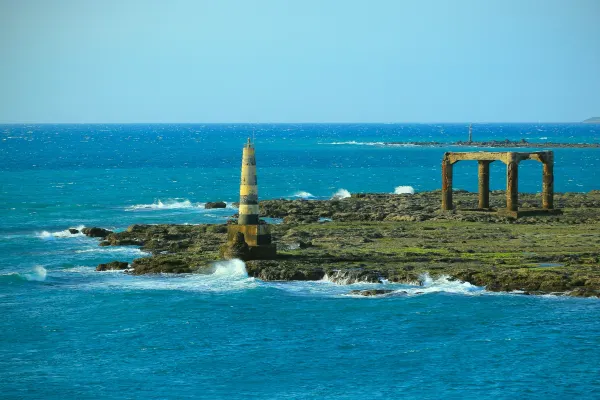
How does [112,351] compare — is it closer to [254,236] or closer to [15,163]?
[254,236]

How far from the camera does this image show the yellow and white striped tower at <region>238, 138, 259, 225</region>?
43.7 m

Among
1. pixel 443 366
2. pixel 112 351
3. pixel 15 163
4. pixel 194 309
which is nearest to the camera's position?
pixel 443 366

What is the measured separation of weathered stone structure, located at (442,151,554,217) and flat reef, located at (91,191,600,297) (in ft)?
4.50

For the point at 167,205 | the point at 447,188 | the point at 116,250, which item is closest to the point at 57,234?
the point at 116,250

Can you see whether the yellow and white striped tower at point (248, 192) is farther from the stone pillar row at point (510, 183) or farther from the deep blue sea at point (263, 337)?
the stone pillar row at point (510, 183)

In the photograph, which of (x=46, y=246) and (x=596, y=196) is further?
(x=596, y=196)

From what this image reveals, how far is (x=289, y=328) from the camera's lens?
34531mm

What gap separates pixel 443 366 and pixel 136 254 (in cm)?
2298

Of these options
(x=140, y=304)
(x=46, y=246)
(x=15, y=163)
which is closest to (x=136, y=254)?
(x=46, y=246)

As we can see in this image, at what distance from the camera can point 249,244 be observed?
44.2 meters

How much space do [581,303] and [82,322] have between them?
1691 cm

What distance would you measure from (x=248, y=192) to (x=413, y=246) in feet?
28.2

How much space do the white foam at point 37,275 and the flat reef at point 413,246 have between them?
142 inches

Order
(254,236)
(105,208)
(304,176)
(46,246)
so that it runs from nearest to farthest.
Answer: (254,236) < (46,246) < (105,208) < (304,176)
